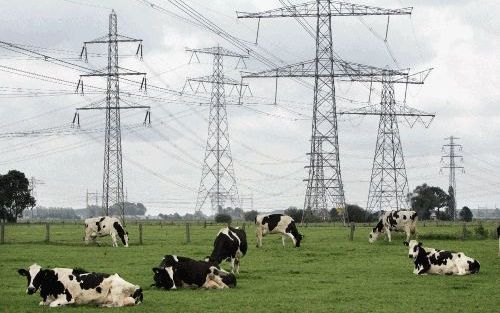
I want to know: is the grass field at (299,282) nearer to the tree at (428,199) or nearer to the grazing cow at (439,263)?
the grazing cow at (439,263)

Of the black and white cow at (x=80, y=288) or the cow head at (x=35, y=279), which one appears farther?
the cow head at (x=35, y=279)

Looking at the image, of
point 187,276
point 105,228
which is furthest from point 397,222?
point 187,276

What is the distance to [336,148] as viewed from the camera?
→ 72938mm

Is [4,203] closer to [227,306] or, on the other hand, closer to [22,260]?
[22,260]

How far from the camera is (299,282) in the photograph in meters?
26.3

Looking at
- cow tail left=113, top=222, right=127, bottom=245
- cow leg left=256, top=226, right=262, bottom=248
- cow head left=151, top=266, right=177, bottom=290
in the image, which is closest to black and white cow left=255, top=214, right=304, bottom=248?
cow leg left=256, top=226, right=262, bottom=248

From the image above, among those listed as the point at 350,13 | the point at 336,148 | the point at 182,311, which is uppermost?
the point at 350,13

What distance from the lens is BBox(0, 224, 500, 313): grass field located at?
20734 mm

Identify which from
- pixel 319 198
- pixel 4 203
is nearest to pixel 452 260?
pixel 319 198

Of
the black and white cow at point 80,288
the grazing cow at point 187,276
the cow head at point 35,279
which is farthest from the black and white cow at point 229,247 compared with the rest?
the cow head at point 35,279

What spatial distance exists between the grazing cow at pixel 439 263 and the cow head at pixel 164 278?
8682 mm

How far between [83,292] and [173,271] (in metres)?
3.78

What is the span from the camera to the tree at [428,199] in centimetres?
17762

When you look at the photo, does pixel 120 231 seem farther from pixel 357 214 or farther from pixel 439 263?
pixel 357 214
